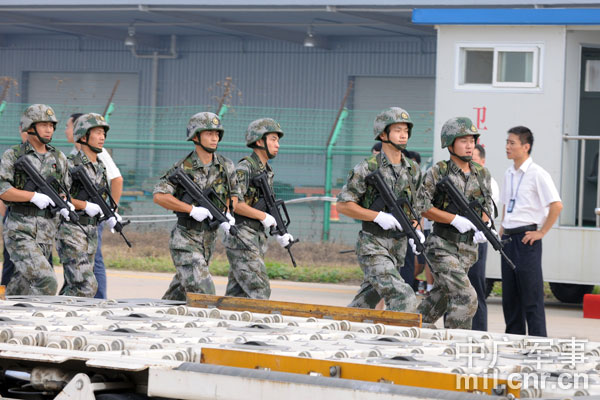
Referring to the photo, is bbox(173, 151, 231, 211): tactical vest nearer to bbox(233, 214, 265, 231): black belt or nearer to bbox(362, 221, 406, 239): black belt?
bbox(233, 214, 265, 231): black belt

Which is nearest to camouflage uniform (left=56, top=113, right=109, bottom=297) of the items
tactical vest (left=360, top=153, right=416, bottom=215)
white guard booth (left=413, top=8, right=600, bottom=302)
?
tactical vest (left=360, top=153, right=416, bottom=215)

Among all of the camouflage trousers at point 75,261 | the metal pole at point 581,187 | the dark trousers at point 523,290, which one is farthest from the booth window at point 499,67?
the camouflage trousers at point 75,261

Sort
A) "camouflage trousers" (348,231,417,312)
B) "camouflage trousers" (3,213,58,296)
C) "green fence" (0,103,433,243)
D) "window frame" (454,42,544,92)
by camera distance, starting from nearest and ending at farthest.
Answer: "camouflage trousers" (348,231,417,312) < "camouflage trousers" (3,213,58,296) < "window frame" (454,42,544,92) < "green fence" (0,103,433,243)

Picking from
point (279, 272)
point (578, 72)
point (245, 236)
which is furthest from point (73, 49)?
point (245, 236)

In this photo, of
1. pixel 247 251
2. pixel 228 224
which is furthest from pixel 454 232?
pixel 228 224

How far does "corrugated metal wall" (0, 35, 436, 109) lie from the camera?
30.5 m

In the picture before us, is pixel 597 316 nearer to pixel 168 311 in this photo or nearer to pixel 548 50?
pixel 548 50

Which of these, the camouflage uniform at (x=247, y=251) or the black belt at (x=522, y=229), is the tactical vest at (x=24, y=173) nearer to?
the camouflage uniform at (x=247, y=251)

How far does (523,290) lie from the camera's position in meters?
9.62

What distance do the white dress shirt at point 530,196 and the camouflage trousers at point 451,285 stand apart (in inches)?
34.6

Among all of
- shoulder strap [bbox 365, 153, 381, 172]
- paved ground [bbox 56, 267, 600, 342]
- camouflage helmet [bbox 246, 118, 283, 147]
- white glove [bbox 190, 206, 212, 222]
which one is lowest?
paved ground [bbox 56, 267, 600, 342]

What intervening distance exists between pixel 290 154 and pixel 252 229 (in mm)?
11755

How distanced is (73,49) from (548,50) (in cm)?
2286

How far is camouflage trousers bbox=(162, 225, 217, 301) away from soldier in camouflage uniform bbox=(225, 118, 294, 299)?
252 mm
